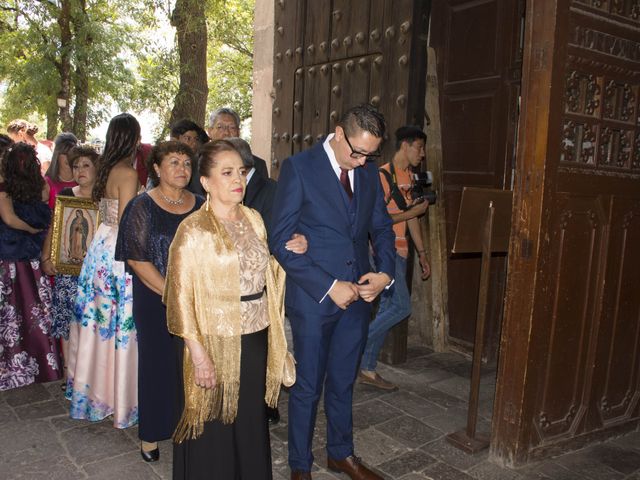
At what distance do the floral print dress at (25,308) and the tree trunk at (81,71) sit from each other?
9.40m

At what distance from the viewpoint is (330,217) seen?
8.78 feet

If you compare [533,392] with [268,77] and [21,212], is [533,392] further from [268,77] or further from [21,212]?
[268,77]

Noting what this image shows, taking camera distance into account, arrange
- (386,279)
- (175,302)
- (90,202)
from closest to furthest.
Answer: (175,302) → (386,279) → (90,202)

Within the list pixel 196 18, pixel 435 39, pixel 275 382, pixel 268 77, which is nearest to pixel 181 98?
pixel 196 18

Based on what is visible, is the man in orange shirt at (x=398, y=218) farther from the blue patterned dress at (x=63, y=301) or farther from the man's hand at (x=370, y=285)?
the blue patterned dress at (x=63, y=301)

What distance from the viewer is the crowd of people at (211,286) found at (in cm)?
232

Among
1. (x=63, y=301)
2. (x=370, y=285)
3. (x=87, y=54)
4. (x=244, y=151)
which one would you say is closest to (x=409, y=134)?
(x=244, y=151)

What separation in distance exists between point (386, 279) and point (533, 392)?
1.11 meters

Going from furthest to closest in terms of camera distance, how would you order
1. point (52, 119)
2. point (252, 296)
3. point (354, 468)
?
point (52, 119) < point (354, 468) < point (252, 296)

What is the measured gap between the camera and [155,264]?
9.78 feet

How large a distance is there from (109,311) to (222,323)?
1.55 meters

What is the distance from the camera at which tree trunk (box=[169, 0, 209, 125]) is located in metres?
9.66

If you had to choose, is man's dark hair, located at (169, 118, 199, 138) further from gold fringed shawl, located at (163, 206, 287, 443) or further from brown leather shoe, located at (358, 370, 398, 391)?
brown leather shoe, located at (358, 370, 398, 391)

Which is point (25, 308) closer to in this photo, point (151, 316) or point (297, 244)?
point (151, 316)
